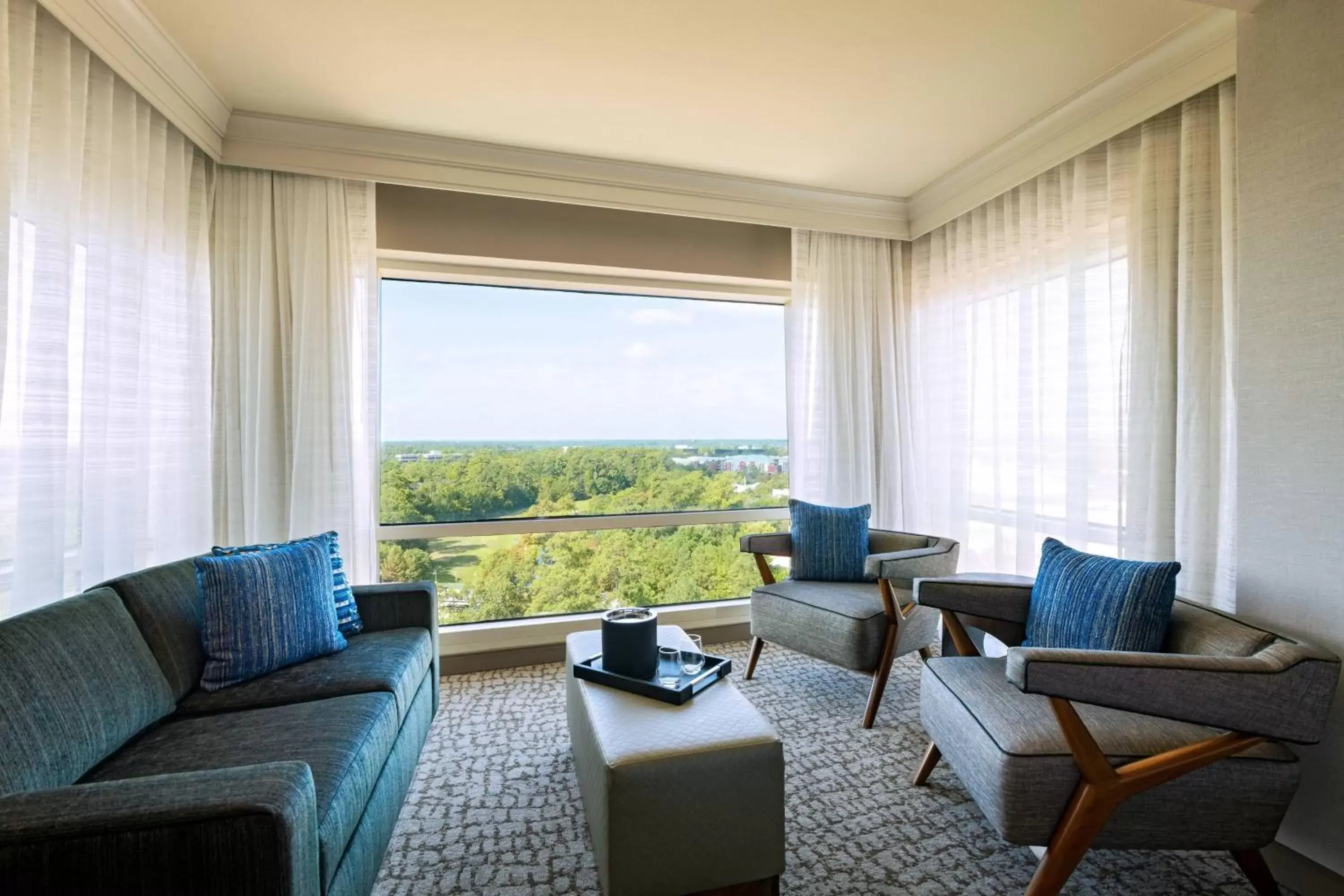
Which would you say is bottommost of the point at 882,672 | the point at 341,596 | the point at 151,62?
the point at 882,672

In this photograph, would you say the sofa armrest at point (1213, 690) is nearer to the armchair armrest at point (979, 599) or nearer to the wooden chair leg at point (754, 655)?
the armchair armrest at point (979, 599)

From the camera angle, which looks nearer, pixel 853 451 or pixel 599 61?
pixel 599 61

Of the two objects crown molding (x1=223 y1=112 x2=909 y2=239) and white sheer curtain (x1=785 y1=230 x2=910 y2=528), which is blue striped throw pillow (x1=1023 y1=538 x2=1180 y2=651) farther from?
crown molding (x1=223 y1=112 x2=909 y2=239)

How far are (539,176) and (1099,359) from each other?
2798 millimetres

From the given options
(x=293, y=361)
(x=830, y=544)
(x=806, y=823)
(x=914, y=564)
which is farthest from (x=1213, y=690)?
(x=293, y=361)

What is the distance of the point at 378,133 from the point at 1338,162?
3493 millimetres

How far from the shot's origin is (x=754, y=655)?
9.90 ft

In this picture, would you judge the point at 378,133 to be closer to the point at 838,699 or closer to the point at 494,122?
the point at 494,122

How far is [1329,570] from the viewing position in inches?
62.1

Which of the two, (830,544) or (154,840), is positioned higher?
(830,544)

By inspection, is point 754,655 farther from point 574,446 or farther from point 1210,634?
point 1210,634

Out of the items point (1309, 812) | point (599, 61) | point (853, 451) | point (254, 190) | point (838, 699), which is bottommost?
point (838, 699)

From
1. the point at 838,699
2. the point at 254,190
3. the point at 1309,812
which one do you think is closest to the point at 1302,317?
the point at 1309,812

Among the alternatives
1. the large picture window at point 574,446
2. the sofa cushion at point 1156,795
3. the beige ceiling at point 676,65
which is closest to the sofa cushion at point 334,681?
the large picture window at point 574,446
